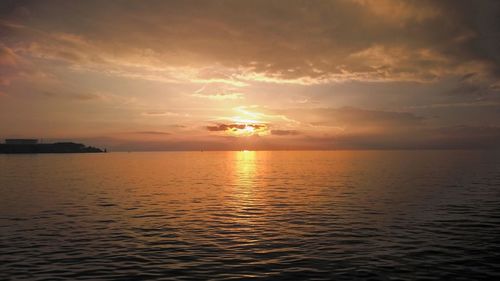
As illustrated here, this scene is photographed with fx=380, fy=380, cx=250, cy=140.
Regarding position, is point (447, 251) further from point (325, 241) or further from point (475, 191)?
point (475, 191)

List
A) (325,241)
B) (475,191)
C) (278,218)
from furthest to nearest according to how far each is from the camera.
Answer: (475,191)
(278,218)
(325,241)

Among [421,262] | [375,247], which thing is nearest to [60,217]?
[375,247]

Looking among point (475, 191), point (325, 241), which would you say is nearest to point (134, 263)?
point (325, 241)

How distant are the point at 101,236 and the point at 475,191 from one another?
62850 mm

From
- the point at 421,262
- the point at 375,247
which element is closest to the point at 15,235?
the point at 375,247

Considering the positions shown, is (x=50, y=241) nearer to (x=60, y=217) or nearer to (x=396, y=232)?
(x=60, y=217)

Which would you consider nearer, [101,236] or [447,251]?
[447,251]

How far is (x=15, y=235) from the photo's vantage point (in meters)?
33.7

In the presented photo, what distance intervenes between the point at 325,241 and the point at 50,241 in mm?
22852

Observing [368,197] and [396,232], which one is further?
[368,197]

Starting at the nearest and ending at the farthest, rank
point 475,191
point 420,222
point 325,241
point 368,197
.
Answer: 1. point 325,241
2. point 420,222
3. point 368,197
4. point 475,191

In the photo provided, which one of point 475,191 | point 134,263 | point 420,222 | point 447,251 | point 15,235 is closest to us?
point 134,263

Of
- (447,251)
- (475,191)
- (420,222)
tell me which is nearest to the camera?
(447,251)

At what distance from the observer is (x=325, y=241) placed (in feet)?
103
